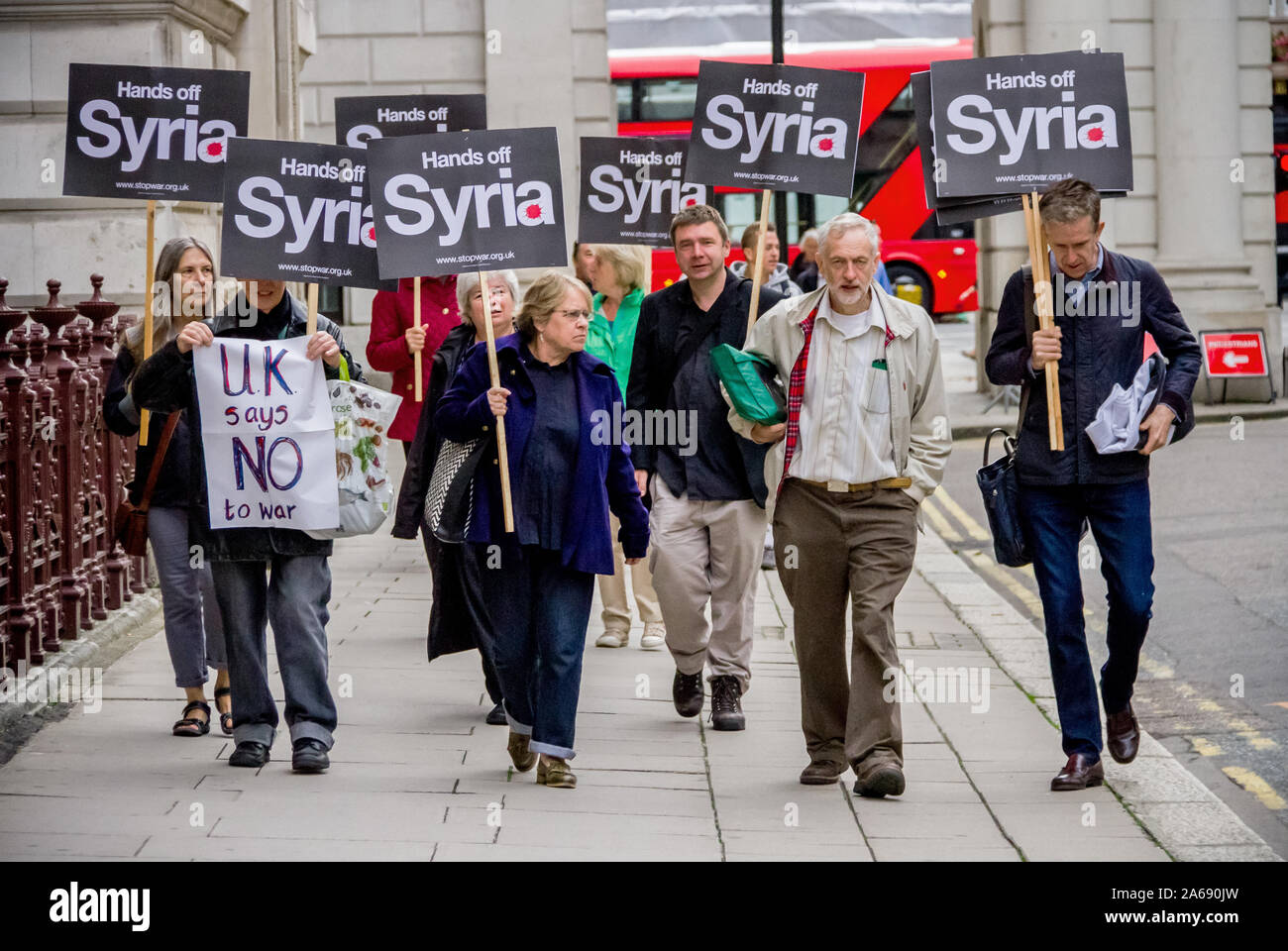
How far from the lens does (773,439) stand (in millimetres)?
6305

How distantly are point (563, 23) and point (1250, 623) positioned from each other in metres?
13.2

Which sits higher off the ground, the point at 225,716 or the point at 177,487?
the point at 177,487

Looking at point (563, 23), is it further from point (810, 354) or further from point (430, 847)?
point (430, 847)

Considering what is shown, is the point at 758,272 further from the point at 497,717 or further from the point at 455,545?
the point at 497,717

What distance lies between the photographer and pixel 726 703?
23.3 ft

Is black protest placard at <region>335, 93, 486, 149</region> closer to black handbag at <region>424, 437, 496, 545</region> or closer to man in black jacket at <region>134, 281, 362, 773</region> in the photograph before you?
man in black jacket at <region>134, 281, 362, 773</region>

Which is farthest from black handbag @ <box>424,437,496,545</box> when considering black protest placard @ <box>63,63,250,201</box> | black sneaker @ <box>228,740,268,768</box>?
black protest placard @ <box>63,63,250,201</box>

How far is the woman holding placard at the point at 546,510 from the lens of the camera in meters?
6.09

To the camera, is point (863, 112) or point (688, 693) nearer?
point (688, 693)

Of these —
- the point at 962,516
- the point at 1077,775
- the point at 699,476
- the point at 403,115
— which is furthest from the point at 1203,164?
the point at 1077,775

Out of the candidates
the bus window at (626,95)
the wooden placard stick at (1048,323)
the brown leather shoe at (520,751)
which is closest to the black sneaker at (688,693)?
the brown leather shoe at (520,751)

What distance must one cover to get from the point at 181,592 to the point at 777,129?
3.03m

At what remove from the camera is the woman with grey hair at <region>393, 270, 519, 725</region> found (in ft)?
23.2
